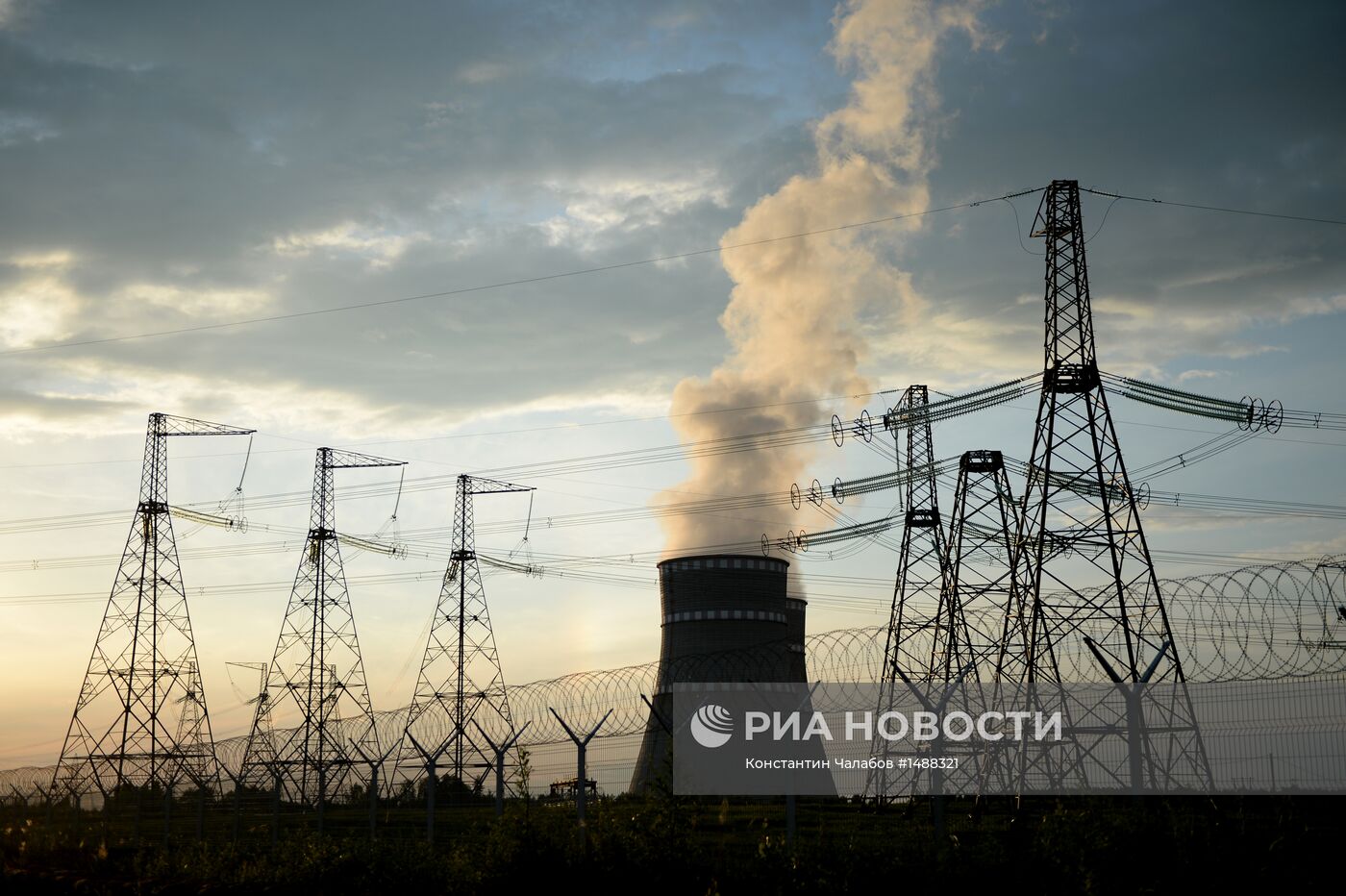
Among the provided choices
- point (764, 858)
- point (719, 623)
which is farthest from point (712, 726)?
point (764, 858)

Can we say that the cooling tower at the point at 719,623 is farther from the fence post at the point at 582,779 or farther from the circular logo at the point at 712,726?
the fence post at the point at 582,779

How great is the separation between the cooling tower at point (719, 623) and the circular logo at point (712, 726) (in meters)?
7.33

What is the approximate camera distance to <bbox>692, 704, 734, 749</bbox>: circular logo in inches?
1154

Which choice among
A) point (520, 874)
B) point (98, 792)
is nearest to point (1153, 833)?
point (520, 874)

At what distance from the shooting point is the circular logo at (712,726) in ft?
96.2

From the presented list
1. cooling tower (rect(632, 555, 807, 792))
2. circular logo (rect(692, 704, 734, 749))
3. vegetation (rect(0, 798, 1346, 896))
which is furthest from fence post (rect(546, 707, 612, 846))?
cooling tower (rect(632, 555, 807, 792))

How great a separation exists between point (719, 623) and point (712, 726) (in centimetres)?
947

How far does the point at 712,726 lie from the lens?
30594 millimetres

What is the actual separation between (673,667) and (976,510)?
13393mm

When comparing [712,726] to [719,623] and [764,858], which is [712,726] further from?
[764,858]

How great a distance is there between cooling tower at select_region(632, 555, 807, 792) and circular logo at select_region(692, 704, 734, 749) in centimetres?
733

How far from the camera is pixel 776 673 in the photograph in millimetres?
39594

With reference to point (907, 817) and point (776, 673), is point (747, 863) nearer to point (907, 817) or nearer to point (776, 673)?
point (907, 817)

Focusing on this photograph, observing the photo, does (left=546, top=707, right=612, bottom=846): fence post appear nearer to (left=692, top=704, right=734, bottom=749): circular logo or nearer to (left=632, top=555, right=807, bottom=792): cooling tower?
(left=692, top=704, right=734, bottom=749): circular logo
